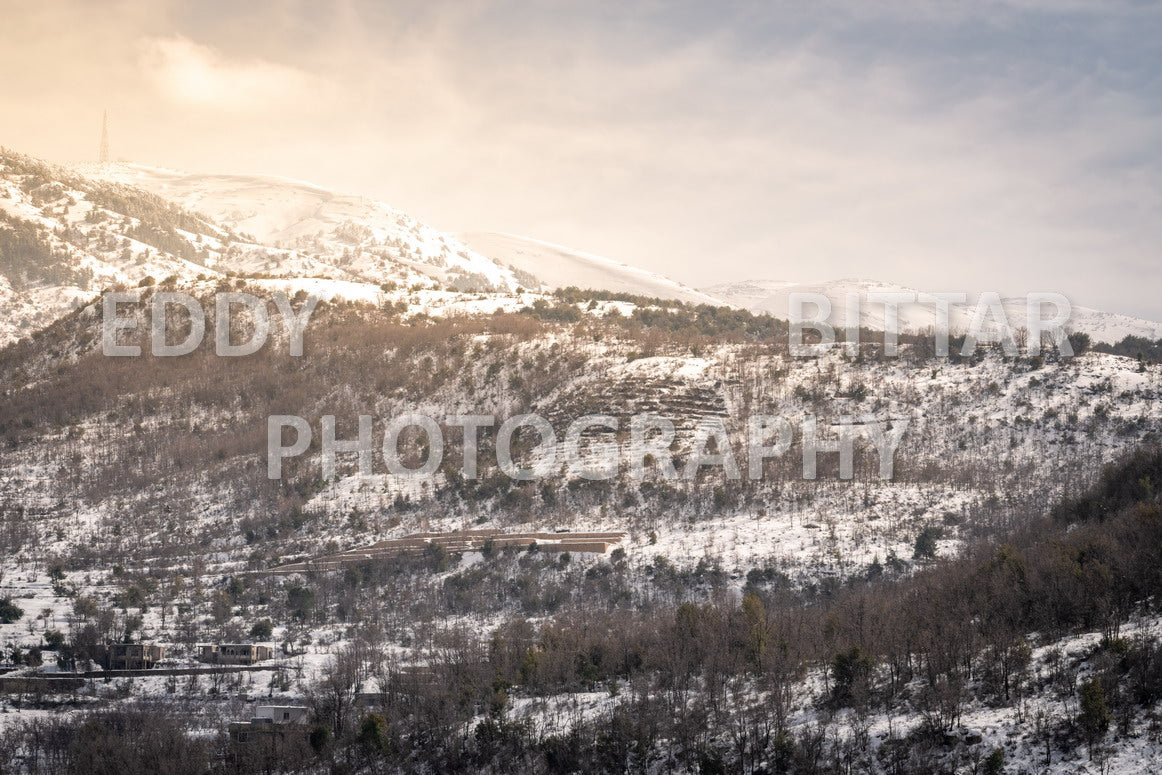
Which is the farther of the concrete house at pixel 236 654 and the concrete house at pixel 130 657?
the concrete house at pixel 130 657

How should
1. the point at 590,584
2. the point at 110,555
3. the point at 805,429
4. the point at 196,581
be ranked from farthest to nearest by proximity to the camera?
1. the point at 805,429
2. the point at 110,555
3. the point at 196,581
4. the point at 590,584

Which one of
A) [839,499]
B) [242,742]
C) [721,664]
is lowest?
[242,742]

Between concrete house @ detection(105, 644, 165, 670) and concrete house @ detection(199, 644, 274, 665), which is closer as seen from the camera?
concrete house @ detection(199, 644, 274, 665)

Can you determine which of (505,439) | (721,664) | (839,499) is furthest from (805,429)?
(721,664)

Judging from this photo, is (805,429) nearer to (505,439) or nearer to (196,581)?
(505,439)

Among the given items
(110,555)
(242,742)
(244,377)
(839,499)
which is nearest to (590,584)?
(839,499)

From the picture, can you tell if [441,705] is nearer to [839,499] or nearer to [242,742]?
[242,742]

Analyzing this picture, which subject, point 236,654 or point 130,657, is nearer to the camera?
point 236,654

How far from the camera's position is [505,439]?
124 m

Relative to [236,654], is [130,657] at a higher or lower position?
lower

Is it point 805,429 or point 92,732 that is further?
point 805,429

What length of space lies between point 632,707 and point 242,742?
2453cm

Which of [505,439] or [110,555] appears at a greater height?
[505,439]

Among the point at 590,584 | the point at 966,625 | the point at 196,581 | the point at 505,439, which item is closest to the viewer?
the point at 966,625
